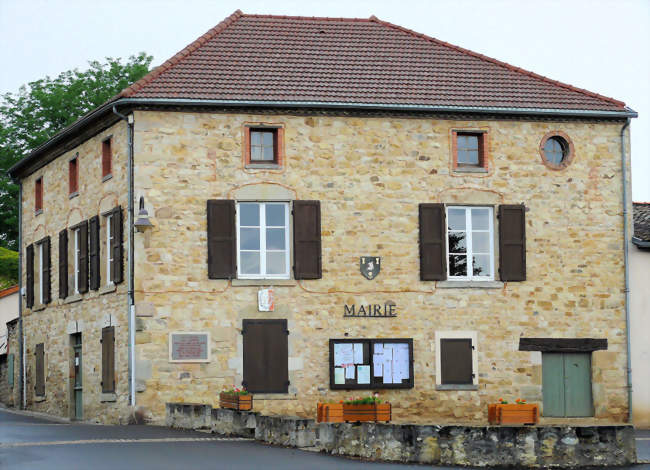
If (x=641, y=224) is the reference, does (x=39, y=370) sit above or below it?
below

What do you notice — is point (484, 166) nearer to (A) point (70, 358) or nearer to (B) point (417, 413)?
(B) point (417, 413)

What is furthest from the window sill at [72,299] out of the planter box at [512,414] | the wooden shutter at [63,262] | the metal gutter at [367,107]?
the planter box at [512,414]

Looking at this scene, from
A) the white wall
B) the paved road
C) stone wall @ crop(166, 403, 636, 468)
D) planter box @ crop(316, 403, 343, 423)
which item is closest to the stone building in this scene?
the white wall

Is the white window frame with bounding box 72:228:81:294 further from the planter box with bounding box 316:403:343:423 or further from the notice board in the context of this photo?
the planter box with bounding box 316:403:343:423

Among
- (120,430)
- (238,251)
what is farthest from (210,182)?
(120,430)

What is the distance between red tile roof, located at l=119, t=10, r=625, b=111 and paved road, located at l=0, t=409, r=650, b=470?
7.67m

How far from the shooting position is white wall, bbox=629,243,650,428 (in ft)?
90.8

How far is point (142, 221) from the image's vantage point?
25281mm

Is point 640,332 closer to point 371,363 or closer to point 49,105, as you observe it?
point 371,363

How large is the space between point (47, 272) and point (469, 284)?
10936 mm

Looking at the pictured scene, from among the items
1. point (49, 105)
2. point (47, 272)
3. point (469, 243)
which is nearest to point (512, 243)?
point (469, 243)

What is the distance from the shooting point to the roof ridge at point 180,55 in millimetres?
26156

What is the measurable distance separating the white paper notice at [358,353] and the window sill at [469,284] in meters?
2.09

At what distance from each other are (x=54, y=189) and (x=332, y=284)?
8405 millimetres
